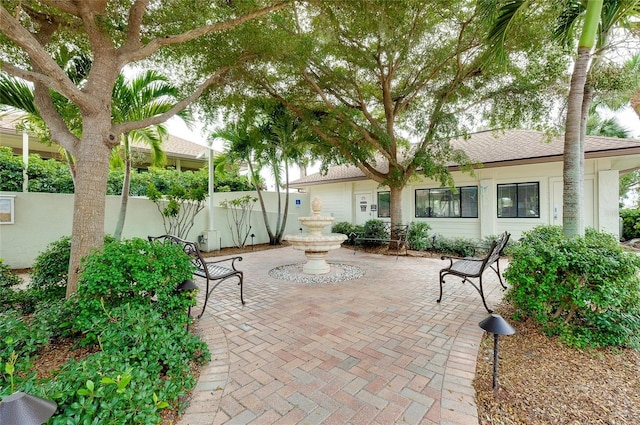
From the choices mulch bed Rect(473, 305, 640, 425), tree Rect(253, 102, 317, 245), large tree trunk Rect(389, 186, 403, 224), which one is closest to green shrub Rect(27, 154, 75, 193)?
tree Rect(253, 102, 317, 245)

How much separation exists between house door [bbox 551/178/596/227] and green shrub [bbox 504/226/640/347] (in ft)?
23.0

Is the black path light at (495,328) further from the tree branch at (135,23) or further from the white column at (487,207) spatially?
the white column at (487,207)

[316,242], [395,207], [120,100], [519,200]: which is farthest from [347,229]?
[120,100]

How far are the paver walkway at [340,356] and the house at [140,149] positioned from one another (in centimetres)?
696

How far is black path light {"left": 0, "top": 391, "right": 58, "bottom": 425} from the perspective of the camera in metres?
1.04

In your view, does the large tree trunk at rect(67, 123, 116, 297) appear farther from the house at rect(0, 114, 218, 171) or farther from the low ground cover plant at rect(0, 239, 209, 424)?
the house at rect(0, 114, 218, 171)

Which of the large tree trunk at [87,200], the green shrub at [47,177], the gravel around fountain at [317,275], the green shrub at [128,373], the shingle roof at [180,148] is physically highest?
the shingle roof at [180,148]

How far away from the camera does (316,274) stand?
619 centimetres

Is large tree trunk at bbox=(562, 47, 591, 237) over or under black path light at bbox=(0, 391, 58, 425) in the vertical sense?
over

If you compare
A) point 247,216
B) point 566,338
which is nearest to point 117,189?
point 247,216

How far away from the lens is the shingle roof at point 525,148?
24.4 feet

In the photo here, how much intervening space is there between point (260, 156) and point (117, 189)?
4744 mm

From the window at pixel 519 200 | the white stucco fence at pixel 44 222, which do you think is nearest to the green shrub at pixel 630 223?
the window at pixel 519 200

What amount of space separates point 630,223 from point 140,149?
21.5 m
